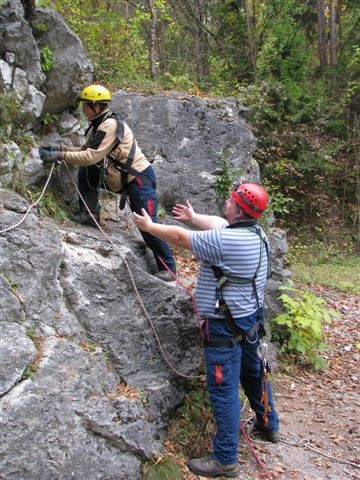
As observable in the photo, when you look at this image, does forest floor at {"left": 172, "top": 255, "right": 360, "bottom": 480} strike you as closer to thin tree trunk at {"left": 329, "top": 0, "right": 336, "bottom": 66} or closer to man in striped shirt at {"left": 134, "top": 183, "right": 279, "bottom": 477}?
man in striped shirt at {"left": 134, "top": 183, "right": 279, "bottom": 477}

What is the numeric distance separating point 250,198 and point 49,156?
248cm

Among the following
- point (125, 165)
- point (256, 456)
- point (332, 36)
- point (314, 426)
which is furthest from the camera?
point (332, 36)

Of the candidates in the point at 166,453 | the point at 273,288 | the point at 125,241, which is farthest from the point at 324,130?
the point at 166,453

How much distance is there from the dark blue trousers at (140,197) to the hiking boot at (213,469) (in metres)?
2.09

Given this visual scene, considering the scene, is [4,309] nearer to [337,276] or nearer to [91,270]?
[91,270]

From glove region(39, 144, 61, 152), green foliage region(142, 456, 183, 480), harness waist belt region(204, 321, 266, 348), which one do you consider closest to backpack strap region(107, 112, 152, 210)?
glove region(39, 144, 61, 152)

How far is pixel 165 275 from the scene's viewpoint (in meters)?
5.33

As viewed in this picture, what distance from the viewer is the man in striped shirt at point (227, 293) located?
3867 mm

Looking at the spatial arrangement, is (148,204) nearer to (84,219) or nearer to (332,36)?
(84,219)

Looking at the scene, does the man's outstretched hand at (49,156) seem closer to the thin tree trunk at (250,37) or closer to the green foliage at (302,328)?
the green foliage at (302,328)

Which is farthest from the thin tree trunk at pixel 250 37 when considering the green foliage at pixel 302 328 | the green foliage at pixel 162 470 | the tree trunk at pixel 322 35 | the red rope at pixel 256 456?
the green foliage at pixel 162 470

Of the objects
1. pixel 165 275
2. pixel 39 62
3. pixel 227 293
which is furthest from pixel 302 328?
pixel 39 62

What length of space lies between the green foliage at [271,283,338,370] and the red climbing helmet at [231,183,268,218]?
316 cm

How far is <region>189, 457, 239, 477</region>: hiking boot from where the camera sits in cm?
407
